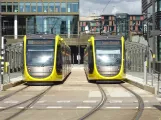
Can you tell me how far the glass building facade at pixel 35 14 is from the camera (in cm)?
8500

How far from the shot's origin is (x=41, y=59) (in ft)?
88.1

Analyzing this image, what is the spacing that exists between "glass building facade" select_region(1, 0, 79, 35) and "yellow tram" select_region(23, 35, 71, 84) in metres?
57.1

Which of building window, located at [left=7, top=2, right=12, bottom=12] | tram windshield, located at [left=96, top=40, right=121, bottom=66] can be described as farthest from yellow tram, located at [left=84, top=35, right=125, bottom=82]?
building window, located at [left=7, top=2, right=12, bottom=12]

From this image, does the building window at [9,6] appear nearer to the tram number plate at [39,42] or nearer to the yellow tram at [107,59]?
the yellow tram at [107,59]

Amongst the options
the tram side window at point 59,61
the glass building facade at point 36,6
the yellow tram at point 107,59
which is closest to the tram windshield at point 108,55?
the yellow tram at point 107,59

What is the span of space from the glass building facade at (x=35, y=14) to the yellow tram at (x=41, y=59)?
57.1 meters

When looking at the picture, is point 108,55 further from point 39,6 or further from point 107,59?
point 39,6

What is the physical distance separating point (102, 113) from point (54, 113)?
4.78 ft

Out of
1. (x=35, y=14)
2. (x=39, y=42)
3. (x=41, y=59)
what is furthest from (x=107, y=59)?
(x=35, y=14)

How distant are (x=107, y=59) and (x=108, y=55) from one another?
1.12 ft

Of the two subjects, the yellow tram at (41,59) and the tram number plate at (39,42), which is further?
the tram number plate at (39,42)

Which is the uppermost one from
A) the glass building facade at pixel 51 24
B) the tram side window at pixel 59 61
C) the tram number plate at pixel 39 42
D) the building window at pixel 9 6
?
the building window at pixel 9 6

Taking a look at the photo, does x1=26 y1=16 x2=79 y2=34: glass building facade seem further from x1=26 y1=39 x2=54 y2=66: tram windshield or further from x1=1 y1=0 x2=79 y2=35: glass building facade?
x1=26 y1=39 x2=54 y2=66: tram windshield

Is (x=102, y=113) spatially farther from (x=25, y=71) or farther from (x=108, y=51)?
(x=108, y=51)
